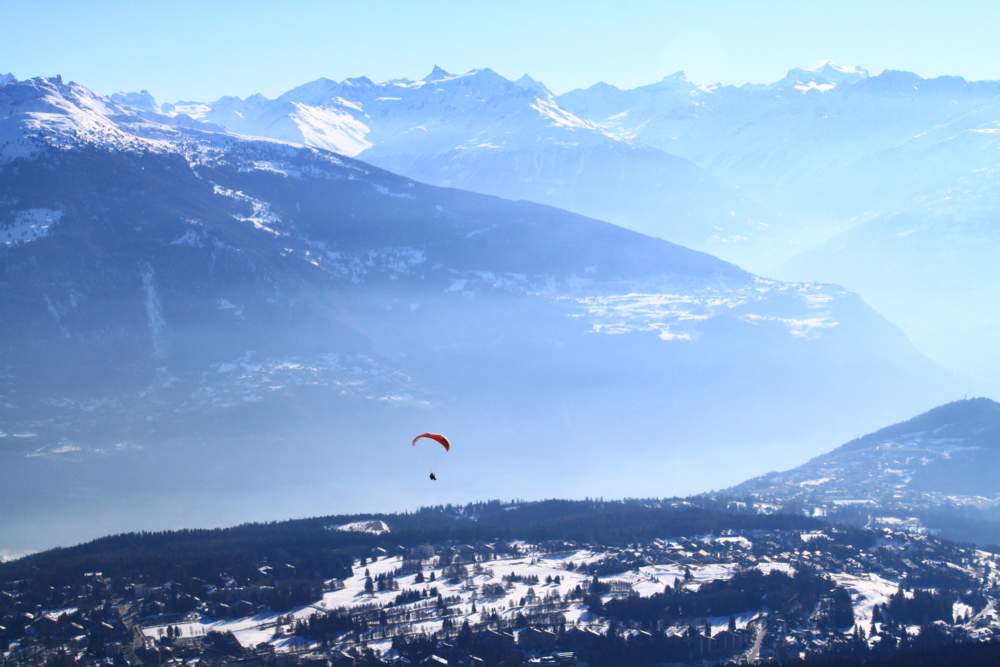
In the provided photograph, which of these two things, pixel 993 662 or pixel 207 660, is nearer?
pixel 993 662

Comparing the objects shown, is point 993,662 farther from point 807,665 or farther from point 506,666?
point 506,666

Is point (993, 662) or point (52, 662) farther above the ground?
point (52, 662)

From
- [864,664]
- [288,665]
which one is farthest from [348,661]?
[864,664]

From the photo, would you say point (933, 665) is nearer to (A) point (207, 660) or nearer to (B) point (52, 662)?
(A) point (207, 660)

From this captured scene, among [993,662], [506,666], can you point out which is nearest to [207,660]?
[506,666]

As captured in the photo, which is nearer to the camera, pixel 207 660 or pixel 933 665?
pixel 933 665

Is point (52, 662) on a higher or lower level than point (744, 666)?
higher

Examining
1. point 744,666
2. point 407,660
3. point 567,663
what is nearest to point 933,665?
point 744,666

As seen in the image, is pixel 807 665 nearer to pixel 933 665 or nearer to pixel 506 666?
pixel 933 665
